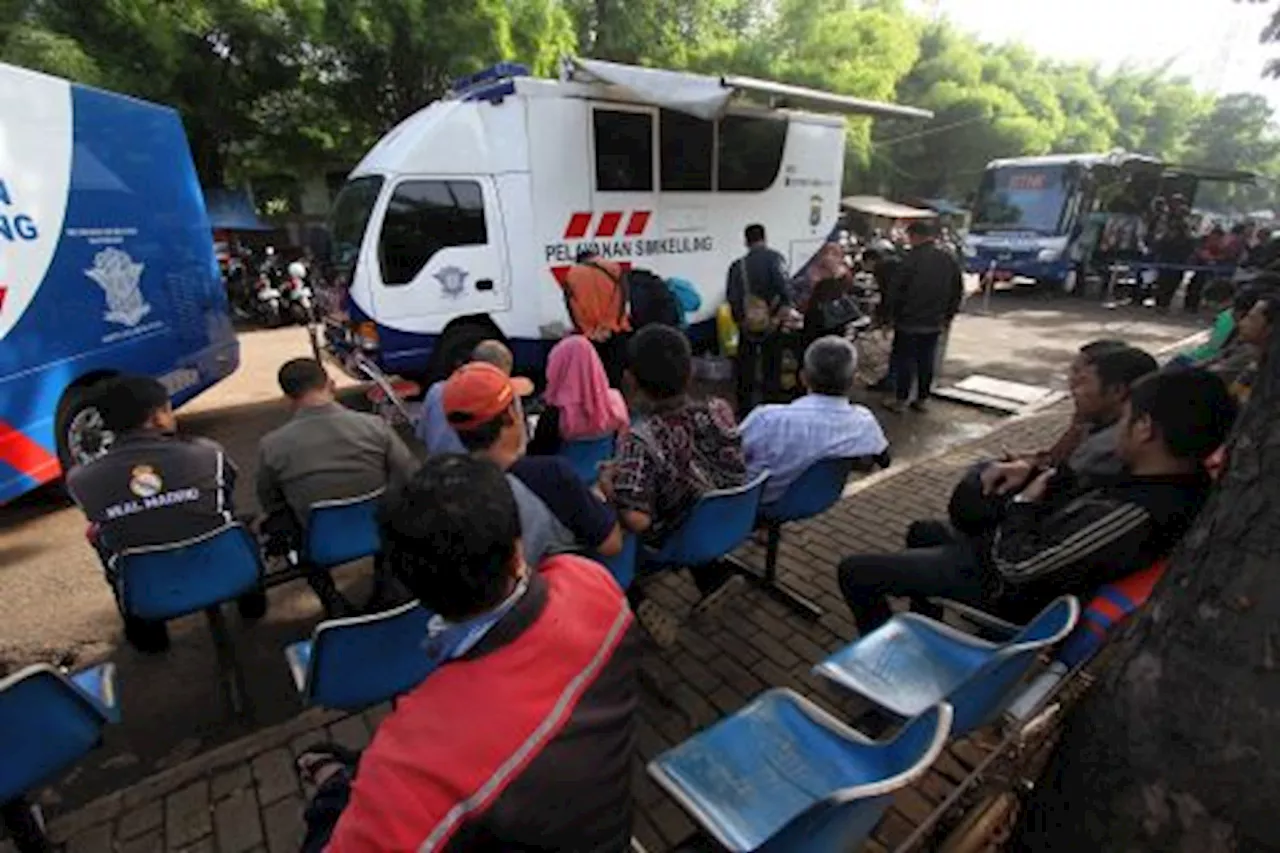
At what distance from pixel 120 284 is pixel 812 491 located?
4942 mm

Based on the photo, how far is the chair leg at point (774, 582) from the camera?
331 centimetres

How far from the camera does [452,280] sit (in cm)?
604

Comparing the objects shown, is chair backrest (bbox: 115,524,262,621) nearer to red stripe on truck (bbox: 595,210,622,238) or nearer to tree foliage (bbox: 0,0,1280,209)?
red stripe on truck (bbox: 595,210,622,238)

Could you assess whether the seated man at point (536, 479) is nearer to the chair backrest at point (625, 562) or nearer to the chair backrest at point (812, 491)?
the chair backrest at point (625, 562)

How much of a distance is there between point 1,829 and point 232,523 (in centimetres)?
123

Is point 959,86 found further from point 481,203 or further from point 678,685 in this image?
point 678,685

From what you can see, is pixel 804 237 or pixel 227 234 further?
pixel 227 234

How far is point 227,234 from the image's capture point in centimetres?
1443

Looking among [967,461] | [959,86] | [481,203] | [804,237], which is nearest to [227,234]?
[481,203]

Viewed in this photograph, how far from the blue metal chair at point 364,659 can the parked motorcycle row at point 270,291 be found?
1009 cm

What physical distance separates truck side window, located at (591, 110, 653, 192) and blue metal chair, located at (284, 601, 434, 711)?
211 inches

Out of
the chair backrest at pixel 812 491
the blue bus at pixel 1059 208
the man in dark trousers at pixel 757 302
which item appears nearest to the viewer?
the chair backrest at pixel 812 491

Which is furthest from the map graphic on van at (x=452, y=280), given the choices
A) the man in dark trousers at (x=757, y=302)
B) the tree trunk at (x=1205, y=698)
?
the tree trunk at (x=1205, y=698)

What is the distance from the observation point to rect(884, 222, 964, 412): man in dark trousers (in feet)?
19.5
